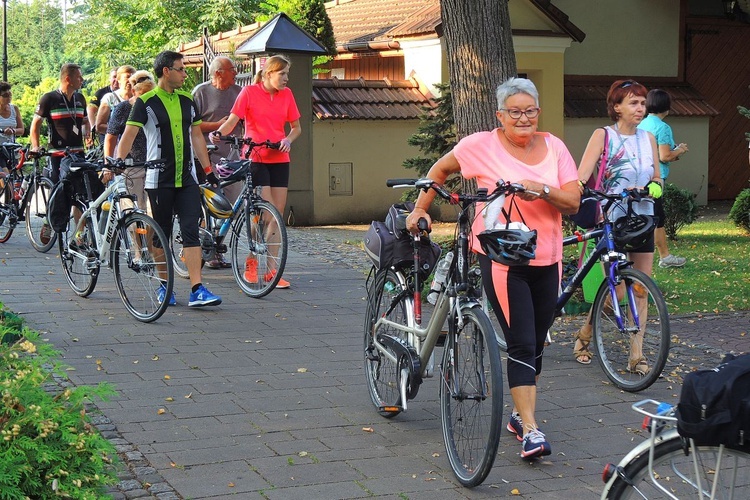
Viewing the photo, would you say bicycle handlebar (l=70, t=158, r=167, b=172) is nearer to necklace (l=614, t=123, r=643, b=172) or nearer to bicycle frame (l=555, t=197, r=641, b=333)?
bicycle frame (l=555, t=197, r=641, b=333)

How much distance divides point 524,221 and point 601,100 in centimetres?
1437

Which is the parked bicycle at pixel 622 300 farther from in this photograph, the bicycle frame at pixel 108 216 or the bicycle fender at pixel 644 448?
the bicycle frame at pixel 108 216

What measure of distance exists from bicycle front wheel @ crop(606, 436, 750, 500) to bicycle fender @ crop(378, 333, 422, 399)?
6.76 ft

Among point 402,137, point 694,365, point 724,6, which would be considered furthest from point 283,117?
point 724,6

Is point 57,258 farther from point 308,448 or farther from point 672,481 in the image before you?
point 672,481

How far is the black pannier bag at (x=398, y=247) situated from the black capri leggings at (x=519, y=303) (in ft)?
1.48

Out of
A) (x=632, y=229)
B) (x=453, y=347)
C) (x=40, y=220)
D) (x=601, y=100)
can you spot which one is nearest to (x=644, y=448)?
(x=453, y=347)

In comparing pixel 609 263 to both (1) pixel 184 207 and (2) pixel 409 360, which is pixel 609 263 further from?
(1) pixel 184 207

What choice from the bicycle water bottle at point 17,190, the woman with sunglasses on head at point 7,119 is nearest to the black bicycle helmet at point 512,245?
the bicycle water bottle at point 17,190

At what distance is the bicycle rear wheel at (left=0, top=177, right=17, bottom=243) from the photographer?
13.3 m

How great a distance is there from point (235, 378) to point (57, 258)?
5846mm

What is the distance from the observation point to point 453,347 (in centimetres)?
510

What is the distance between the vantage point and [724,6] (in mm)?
19906

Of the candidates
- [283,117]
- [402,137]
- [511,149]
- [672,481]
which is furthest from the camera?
[402,137]
